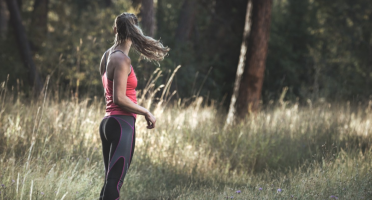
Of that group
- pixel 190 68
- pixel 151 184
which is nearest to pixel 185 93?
pixel 190 68

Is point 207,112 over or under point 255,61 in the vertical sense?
under

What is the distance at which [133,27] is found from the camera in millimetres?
3443

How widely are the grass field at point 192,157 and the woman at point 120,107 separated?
106 centimetres

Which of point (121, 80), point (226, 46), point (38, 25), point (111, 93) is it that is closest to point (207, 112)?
point (111, 93)

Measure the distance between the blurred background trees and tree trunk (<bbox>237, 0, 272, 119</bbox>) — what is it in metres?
3.85

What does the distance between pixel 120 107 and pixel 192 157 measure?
10.2ft

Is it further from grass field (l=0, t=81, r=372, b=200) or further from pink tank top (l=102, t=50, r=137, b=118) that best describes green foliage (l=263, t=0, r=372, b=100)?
pink tank top (l=102, t=50, r=137, b=118)

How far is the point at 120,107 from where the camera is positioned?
3.39 metres

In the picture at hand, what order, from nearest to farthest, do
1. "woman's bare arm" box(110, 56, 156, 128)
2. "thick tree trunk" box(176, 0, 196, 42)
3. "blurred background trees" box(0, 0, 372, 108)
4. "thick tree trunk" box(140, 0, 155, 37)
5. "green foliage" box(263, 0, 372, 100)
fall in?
"woman's bare arm" box(110, 56, 156, 128) → "thick tree trunk" box(140, 0, 155, 37) → "blurred background trees" box(0, 0, 372, 108) → "green foliage" box(263, 0, 372, 100) → "thick tree trunk" box(176, 0, 196, 42)

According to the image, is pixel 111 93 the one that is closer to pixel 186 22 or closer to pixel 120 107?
pixel 120 107

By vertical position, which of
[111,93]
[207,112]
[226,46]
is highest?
[226,46]

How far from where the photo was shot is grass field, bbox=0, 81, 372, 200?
4.38 meters

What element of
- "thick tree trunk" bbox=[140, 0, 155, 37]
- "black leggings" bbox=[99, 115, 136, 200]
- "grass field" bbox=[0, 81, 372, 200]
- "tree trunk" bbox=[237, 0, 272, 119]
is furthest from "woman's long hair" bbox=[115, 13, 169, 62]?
"thick tree trunk" bbox=[140, 0, 155, 37]

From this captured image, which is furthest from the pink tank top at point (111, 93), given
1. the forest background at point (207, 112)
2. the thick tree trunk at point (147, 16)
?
the thick tree trunk at point (147, 16)
